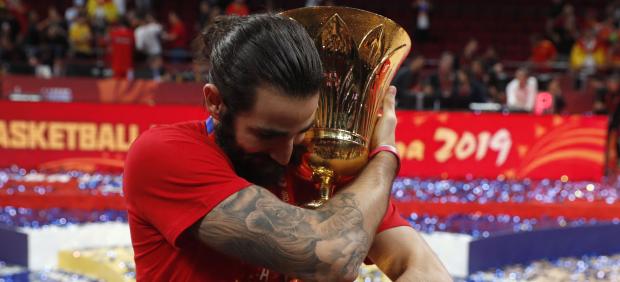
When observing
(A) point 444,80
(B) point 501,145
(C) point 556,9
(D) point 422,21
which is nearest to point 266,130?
(B) point 501,145

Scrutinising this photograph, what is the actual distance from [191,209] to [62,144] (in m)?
6.61

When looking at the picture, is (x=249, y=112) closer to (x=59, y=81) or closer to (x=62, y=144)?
(x=62, y=144)

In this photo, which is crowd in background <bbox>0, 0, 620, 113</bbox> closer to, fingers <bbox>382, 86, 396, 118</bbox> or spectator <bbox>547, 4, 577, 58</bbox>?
spectator <bbox>547, 4, 577, 58</bbox>

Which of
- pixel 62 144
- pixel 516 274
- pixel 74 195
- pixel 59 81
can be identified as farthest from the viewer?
pixel 59 81

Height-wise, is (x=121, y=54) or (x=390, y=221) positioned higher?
(x=390, y=221)

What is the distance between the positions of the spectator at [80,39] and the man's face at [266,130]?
456 inches

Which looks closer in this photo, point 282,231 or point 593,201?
point 282,231

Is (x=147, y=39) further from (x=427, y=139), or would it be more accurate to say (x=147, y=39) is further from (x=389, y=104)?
(x=389, y=104)

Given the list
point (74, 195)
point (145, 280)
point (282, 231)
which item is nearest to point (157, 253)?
point (145, 280)

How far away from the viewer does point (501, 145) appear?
317 inches

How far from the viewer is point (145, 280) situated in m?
1.72

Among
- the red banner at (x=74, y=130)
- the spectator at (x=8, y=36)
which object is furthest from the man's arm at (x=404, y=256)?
the spectator at (x=8, y=36)

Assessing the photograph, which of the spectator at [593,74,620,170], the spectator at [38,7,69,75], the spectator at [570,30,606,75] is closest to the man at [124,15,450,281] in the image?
the spectator at [593,74,620,170]

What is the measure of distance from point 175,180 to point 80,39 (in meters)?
11.7
